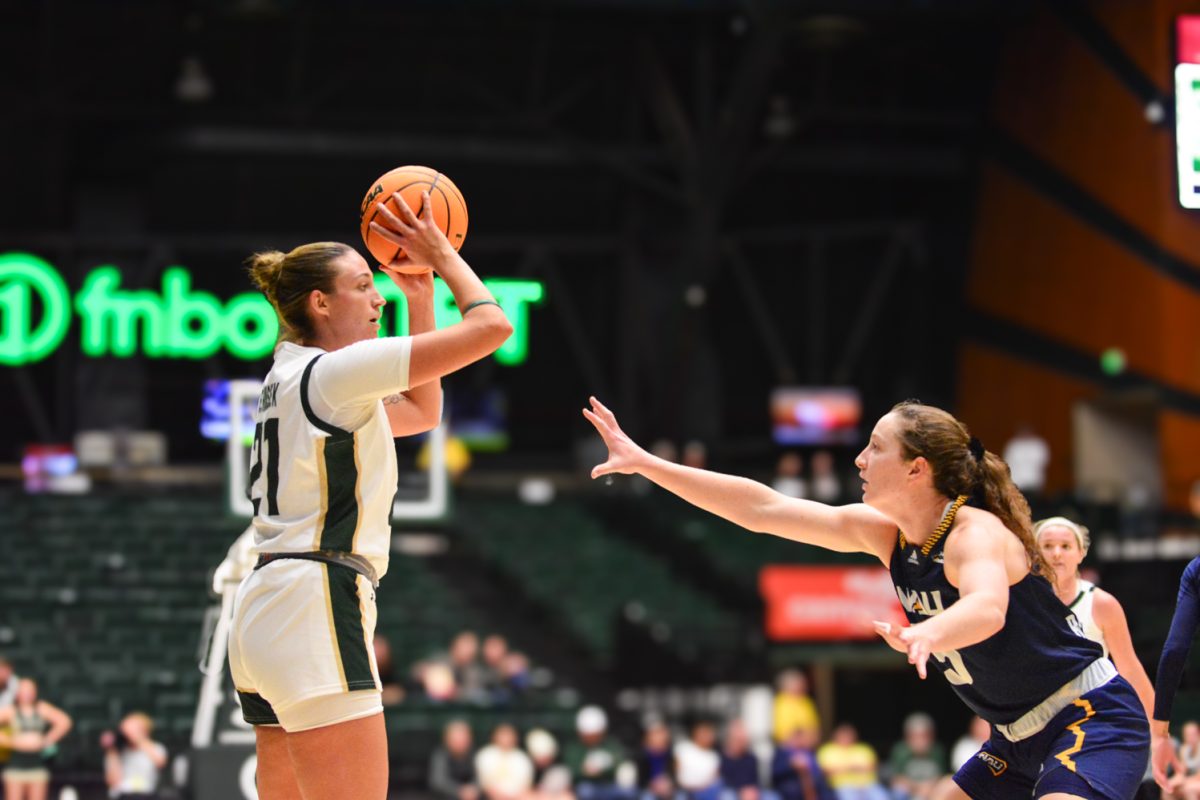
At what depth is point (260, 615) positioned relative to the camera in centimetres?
410

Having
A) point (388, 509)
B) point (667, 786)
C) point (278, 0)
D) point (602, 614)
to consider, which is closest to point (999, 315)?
point (602, 614)

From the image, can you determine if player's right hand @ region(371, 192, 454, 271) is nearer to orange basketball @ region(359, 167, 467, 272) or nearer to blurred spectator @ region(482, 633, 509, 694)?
orange basketball @ region(359, 167, 467, 272)

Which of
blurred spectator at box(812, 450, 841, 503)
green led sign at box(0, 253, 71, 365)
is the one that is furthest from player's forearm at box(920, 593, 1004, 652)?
green led sign at box(0, 253, 71, 365)

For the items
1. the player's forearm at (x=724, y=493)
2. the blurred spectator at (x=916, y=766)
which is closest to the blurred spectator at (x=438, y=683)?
the blurred spectator at (x=916, y=766)

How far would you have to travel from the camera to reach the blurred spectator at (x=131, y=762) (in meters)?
9.59

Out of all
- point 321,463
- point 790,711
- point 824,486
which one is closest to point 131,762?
point 321,463

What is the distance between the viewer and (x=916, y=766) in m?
16.8

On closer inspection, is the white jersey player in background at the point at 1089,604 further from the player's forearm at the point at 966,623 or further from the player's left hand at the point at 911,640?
the player's left hand at the point at 911,640

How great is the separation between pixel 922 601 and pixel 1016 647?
0.28m

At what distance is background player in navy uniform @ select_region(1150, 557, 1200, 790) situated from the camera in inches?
225

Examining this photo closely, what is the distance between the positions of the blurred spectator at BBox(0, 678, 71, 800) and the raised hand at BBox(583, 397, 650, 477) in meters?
6.17

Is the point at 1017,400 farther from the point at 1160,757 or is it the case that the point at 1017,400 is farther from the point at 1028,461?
the point at 1160,757

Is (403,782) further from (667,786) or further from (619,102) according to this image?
(619,102)

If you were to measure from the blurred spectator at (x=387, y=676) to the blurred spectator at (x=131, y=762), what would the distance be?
608cm
